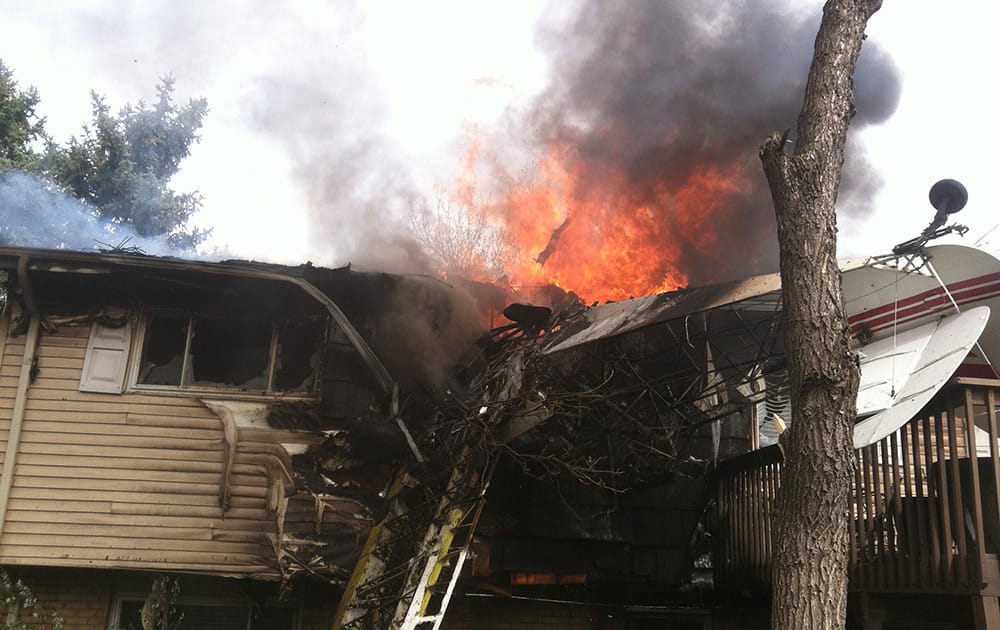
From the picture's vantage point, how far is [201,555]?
8531 mm

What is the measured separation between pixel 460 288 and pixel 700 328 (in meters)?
2.82

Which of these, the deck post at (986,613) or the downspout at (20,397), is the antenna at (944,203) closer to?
the deck post at (986,613)

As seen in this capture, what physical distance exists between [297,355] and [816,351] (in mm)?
6210

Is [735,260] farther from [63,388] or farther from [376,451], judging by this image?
[63,388]

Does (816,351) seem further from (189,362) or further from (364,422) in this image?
(189,362)

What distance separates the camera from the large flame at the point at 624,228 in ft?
36.7

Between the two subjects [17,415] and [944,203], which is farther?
[17,415]

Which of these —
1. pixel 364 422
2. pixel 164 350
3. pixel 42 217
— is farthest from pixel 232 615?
pixel 42 217

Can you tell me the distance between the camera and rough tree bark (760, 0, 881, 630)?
4773 millimetres

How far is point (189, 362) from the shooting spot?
9.27m

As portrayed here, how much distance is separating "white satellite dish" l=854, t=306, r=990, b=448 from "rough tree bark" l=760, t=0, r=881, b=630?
1.45 m

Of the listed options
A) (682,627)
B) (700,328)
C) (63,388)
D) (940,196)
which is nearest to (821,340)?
(940,196)

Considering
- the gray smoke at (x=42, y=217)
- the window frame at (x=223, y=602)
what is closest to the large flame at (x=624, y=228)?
the window frame at (x=223, y=602)

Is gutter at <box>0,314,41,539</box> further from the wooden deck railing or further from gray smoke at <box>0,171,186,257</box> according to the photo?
gray smoke at <box>0,171,186,257</box>
